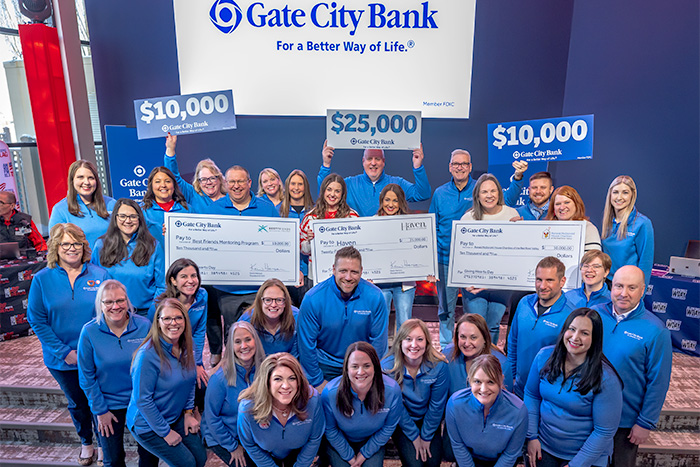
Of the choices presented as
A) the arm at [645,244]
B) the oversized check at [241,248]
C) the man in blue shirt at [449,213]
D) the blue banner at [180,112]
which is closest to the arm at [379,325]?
the oversized check at [241,248]

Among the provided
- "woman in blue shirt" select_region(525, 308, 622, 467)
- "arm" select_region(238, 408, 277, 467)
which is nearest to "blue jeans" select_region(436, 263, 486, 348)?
"woman in blue shirt" select_region(525, 308, 622, 467)

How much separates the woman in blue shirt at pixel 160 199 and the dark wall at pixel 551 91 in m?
2.50

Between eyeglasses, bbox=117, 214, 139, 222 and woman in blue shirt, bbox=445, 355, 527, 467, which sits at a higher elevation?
eyeglasses, bbox=117, 214, 139, 222

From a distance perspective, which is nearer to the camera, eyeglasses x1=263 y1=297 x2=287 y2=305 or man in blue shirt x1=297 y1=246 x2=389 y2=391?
eyeglasses x1=263 y1=297 x2=287 y2=305

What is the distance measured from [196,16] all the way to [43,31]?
181 centimetres

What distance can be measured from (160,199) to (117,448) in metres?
1.83

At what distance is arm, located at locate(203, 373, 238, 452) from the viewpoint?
9.57 ft

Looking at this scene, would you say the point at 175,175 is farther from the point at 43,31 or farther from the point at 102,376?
the point at 43,31

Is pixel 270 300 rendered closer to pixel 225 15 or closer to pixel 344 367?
pixel 344 367

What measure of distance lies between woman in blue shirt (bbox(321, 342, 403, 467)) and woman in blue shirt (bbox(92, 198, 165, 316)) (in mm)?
1550

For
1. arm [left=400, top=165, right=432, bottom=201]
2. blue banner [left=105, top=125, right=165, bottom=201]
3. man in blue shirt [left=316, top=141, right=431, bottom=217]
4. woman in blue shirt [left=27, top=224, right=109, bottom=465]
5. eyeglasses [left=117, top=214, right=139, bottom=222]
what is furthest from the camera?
blue banner [left=105, top=125, right=165, bottom=201]

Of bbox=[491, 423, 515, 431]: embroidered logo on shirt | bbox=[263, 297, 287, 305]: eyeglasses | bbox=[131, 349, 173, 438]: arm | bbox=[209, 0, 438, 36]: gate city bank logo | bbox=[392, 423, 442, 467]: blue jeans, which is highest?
bbox=[209, 0, 438, 36]: gate city bank logo

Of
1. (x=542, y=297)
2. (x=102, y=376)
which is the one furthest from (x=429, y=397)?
(x=102, y=376)

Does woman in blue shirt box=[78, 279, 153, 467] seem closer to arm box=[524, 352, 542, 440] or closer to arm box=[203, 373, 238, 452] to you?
arm box=[203, 373, 238, 452]
